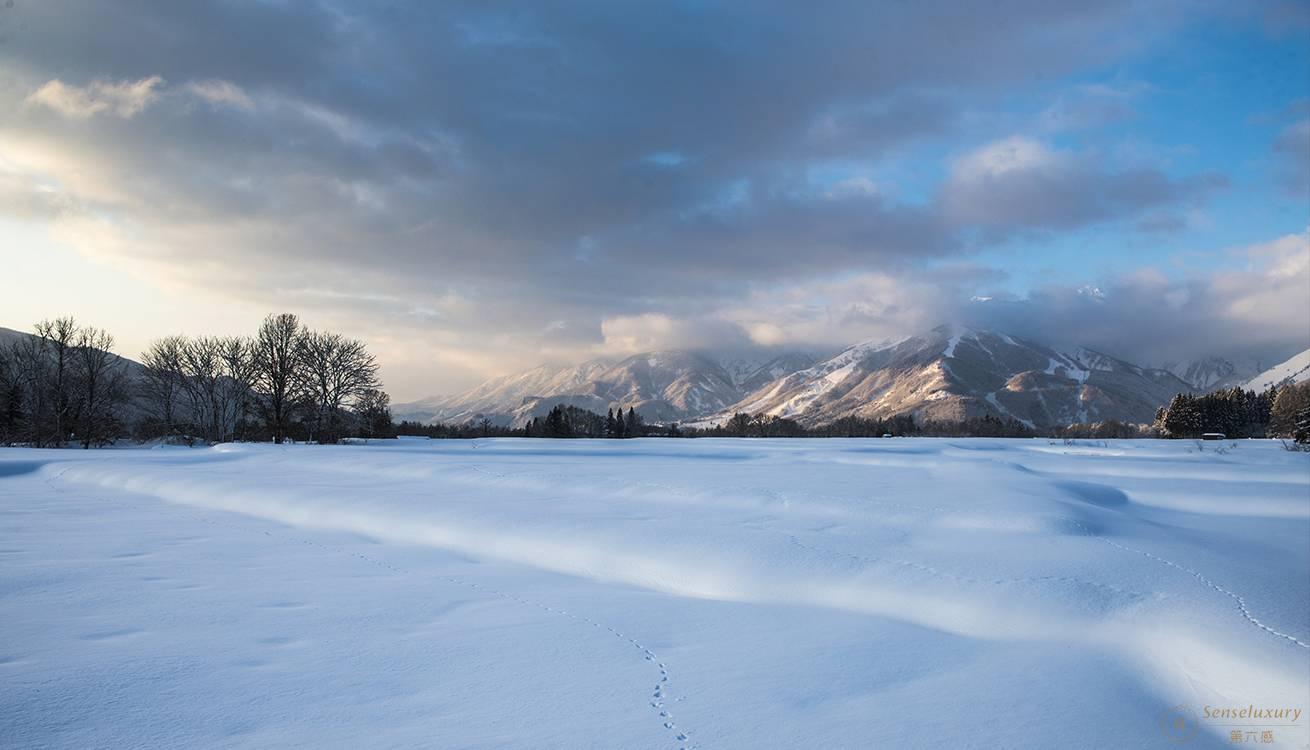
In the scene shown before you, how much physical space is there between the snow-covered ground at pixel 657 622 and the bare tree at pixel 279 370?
1279 inches

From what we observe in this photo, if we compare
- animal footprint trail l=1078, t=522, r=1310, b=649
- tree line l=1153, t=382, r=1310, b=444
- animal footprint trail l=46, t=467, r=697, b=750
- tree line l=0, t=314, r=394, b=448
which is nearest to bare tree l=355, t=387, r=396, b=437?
tree line l=0, t=314, r=394, b=448

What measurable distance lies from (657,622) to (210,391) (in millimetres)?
58743

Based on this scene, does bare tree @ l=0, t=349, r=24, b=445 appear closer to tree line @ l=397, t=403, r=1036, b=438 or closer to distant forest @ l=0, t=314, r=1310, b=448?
distant forest @ l=0, t=314, r=1310, b=448

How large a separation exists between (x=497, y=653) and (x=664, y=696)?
1.98 meters

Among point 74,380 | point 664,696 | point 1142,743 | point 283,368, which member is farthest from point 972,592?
point 74,380

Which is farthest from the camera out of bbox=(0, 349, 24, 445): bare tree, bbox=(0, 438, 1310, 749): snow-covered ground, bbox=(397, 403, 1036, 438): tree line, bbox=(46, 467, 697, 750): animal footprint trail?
bbox=(397, 403, 1036, 438): tree line

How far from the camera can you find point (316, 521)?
51.5ft

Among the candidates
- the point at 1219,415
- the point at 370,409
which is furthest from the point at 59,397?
the point at 1219,415

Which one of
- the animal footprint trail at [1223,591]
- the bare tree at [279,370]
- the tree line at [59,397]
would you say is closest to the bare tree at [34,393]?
the tree line at [59,397]

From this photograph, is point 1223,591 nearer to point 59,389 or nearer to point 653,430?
point 59,389

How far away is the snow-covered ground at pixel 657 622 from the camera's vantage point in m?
5.25

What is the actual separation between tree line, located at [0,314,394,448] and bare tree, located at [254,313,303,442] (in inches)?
3.0

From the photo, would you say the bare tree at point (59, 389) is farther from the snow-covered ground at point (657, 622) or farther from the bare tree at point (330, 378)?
the snow-covered ground at point (657, 622)

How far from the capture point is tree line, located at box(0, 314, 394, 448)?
157 ft
